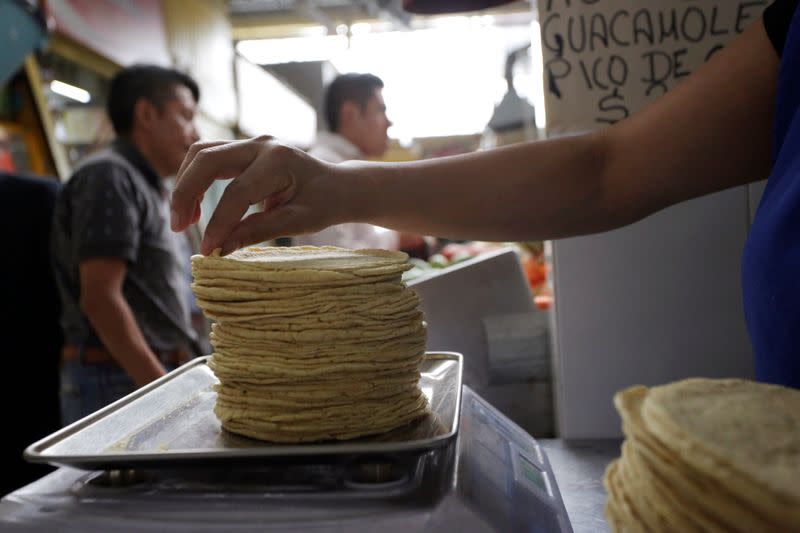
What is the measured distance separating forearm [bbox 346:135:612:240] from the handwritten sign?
31cm

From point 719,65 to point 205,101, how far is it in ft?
20.3

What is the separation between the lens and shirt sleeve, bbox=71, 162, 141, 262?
2.07 meters

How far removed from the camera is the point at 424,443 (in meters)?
0.67

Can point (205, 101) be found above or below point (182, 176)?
above

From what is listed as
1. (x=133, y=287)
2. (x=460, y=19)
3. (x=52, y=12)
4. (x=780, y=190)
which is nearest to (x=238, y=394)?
(x=780, y=190)

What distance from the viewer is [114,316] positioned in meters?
2.06

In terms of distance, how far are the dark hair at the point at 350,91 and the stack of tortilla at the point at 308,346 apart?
2.75 metres

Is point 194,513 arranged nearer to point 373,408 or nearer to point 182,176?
point 373,408

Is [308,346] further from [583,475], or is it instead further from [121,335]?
[121,335]

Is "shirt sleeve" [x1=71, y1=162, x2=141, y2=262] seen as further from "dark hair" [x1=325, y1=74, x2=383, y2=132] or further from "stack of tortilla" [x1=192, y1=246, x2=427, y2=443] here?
"dark hair" [x1=325, y1=74, x2=383, y2=132]

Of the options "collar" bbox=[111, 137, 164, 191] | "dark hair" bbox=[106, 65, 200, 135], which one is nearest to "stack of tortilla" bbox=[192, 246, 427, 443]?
"collar" bbox=[111, 137, 164, 191]

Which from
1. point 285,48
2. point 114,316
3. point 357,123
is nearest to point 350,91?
point 357,123

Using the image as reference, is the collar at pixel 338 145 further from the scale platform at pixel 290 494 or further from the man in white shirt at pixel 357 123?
the scale platform at pixel 290 494

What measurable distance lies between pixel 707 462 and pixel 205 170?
0.66m
